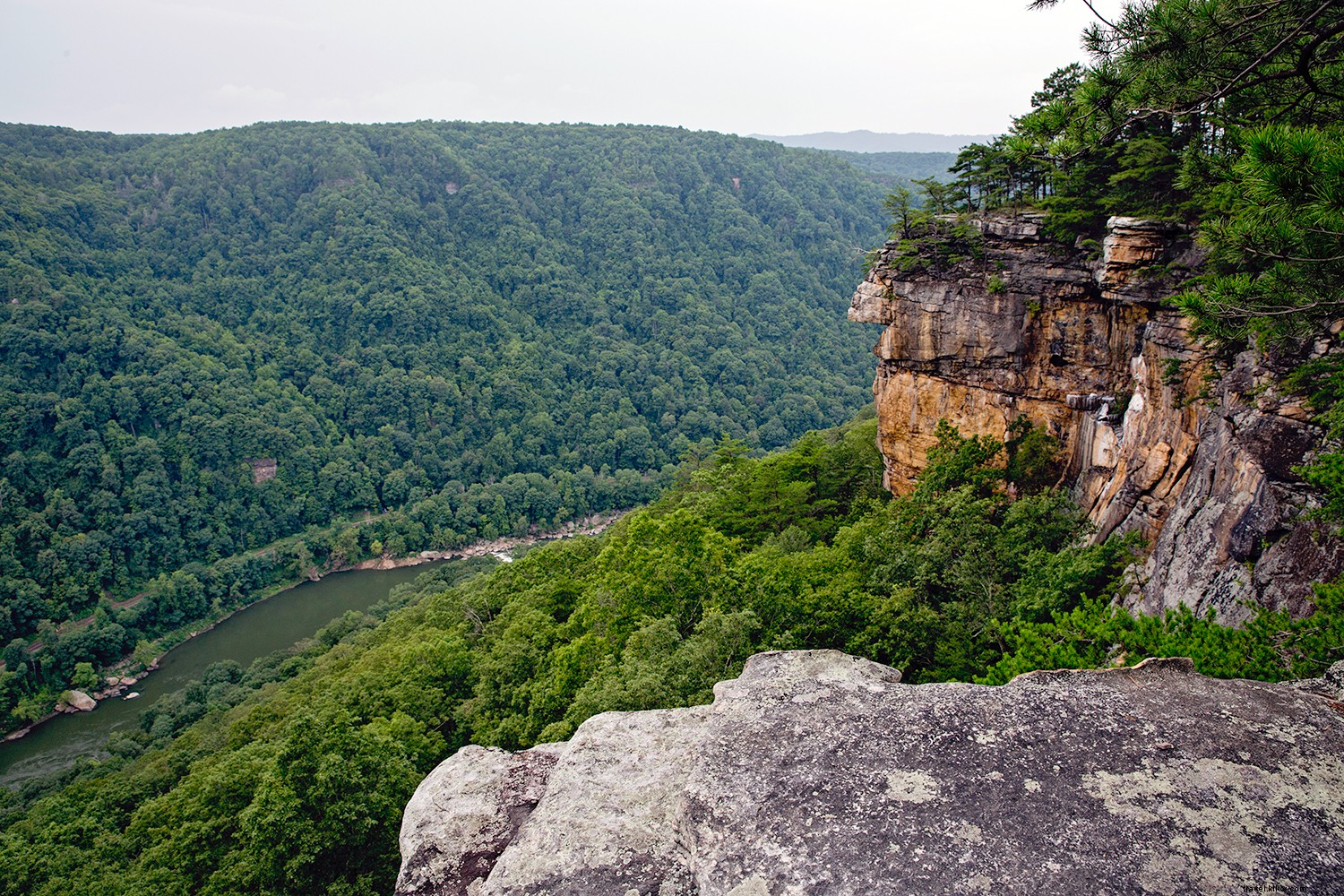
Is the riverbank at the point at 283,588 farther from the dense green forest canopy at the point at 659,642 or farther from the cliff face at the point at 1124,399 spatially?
the cliff face at the point at 1124,399

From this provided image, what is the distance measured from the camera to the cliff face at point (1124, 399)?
34.9ft

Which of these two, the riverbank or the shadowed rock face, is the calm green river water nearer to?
the riverbank

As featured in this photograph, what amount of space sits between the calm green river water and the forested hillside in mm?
2802

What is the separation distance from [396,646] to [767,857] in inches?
1302

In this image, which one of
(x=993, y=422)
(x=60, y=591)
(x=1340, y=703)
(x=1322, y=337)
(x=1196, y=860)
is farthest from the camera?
(x=60, y=591)

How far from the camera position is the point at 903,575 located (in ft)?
56.9

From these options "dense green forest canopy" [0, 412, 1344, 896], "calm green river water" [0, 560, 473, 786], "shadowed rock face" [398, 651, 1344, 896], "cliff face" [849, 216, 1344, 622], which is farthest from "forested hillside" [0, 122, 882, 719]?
"shadowed rock face" [398, 651, 1344, 896]

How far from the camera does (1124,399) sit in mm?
19344

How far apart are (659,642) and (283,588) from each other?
236ft

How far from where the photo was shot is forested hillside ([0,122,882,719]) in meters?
78.7

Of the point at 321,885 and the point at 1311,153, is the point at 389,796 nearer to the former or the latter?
the point at 321,885

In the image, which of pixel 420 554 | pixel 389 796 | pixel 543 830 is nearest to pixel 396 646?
pixel 389 796

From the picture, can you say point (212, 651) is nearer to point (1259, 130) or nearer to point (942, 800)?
point (942, 800)

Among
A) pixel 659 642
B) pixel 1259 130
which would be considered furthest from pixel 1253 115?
pixel 659 642
